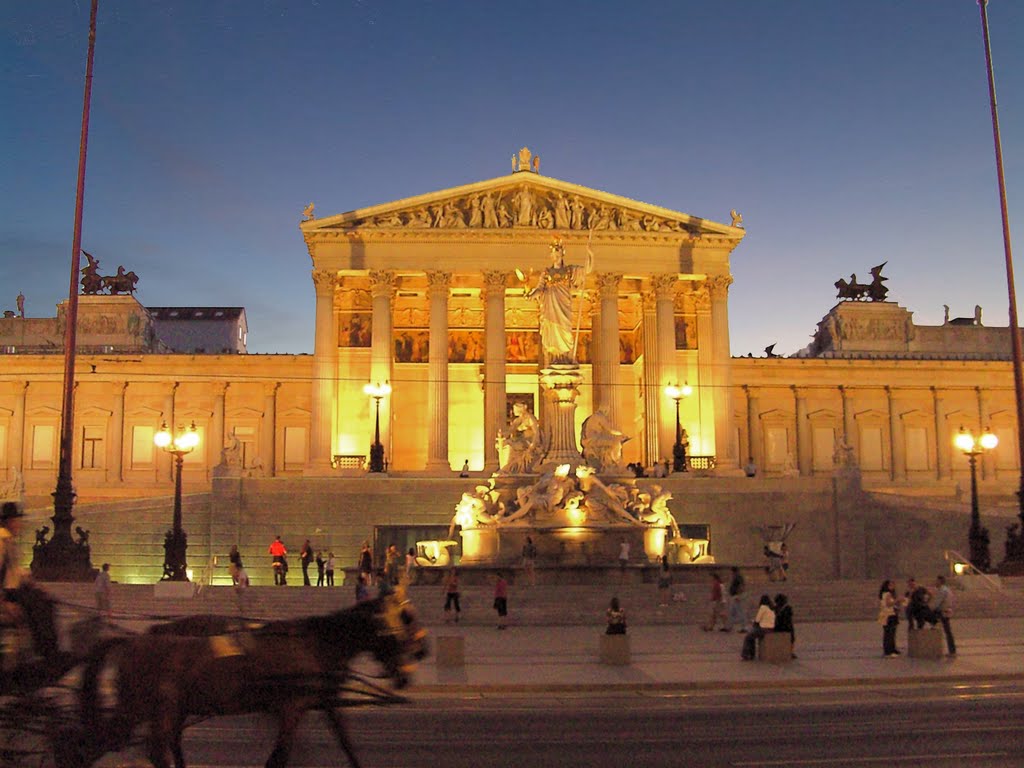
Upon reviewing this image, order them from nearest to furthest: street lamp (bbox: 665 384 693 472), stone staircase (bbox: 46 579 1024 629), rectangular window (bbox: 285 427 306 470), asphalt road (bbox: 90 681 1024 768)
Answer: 1. asphalt road (bbox: 90 681 1024 768)
2. stone staircase (bbox: 46 579 1024 629)
3. street lamp (bbox: 665 384 693 472)
4. rectangular window (bbox: 285 427 306 470)

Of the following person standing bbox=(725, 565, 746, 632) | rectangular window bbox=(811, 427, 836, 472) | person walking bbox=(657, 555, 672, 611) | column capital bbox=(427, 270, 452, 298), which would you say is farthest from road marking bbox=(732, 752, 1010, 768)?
rectangular window bbox=(811, 427, 836, 472)

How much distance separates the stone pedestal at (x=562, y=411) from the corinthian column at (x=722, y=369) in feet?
72.1

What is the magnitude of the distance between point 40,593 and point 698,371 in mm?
50315

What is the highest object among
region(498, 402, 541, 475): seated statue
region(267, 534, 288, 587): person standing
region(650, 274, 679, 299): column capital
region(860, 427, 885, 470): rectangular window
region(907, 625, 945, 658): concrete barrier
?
region(650, 274, 679, 299): column capital

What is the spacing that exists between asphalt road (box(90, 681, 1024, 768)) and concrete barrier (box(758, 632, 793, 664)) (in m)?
3.07

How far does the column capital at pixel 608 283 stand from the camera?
56062 millimetres

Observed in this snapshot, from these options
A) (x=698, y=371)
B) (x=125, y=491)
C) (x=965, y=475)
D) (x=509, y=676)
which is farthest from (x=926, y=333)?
Answer: (x=509, y=676)

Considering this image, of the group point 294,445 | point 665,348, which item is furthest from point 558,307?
point 294,445

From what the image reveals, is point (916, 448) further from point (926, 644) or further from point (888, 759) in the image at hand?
point (888, 759)

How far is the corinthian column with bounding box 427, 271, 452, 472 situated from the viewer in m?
52.7

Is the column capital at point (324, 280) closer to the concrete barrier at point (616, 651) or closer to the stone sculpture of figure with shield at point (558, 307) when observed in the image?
the stone sculpture of figure with shield at point (558, 307)

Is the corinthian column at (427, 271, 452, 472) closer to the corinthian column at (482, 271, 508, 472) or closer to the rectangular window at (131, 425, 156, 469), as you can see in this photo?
the corinthian column at (482, 271, 508, 472)

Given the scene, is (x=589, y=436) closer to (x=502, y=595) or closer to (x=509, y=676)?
(x=502, y=595)

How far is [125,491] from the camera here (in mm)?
63719
